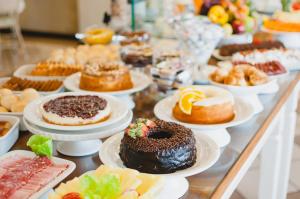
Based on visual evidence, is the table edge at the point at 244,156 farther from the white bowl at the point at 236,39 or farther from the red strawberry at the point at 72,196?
the white bowl at the point at 236,39

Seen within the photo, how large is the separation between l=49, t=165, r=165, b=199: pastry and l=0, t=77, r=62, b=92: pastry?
68 cm

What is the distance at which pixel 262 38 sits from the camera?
86.2 inches

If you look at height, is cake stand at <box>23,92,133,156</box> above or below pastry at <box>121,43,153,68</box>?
below

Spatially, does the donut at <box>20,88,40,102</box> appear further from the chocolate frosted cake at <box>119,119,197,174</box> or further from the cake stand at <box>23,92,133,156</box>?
the chocolate frosted cake at <box>119,119,197,174</box>

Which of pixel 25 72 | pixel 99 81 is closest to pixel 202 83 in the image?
pixel 99 81

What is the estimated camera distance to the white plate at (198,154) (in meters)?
0.86

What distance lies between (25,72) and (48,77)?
17cm

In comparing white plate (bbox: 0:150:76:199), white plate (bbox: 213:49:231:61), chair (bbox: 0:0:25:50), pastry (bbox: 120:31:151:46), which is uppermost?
pastry (bbox: 120:31:151:46)

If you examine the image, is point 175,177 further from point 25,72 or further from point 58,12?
point 58,12

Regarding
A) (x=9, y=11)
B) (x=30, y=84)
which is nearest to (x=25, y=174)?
(x=30, y=84)

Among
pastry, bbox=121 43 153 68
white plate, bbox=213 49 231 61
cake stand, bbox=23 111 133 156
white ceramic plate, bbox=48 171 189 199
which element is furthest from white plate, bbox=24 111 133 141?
white plate, bbox=213 49 231 61

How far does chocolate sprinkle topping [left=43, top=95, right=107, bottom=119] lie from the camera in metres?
1.03

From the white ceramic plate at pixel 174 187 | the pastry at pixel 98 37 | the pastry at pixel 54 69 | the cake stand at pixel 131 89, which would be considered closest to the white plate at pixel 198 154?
the white ceramic plate at pixel 174 187

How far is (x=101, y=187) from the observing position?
26.9 inches
